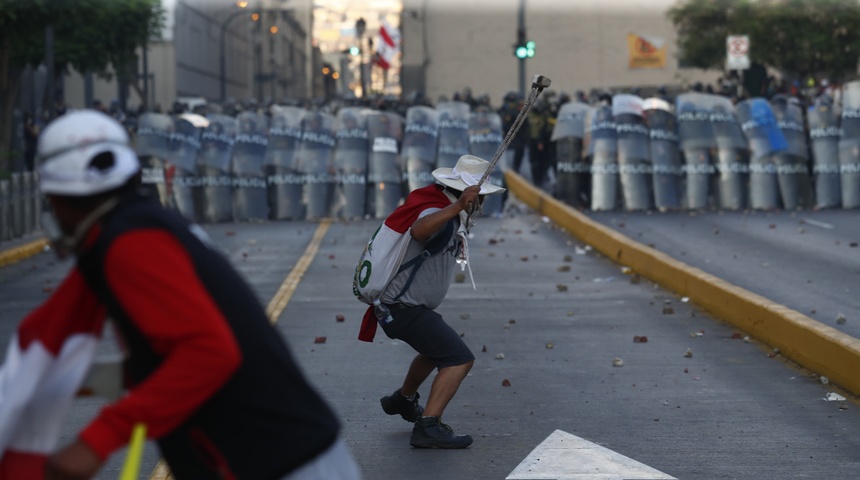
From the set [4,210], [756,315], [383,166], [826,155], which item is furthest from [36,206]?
[756,315]

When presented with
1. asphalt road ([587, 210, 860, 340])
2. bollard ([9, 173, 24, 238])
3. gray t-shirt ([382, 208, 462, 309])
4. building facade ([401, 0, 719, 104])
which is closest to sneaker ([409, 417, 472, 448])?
gray t-shirt ([382, 208, 462, 309])

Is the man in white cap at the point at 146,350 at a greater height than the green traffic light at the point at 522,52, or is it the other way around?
the green traffic light at the point at 522,52

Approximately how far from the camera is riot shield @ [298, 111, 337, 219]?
25.7 m

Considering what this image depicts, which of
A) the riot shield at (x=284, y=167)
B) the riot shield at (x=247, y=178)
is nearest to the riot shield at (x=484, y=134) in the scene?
the riot shield at (x=284, y=167)

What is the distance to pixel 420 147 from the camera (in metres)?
25.9

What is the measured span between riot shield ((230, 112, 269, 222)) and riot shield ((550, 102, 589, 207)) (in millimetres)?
5327

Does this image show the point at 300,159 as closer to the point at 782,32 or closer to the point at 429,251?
the point at 429,251

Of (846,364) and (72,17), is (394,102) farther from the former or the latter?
(846,364)

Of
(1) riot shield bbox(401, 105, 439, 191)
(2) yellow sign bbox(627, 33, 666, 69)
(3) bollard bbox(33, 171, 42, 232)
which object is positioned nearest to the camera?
(3) bollard bbox(33, 171, 42, 232)

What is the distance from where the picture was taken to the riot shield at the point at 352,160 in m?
25.7

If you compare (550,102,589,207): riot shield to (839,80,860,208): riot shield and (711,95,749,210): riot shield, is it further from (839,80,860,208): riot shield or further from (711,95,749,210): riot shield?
(839,80,860,208): riot shield

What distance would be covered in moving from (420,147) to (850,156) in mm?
7501

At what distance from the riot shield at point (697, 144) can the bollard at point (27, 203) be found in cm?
1114

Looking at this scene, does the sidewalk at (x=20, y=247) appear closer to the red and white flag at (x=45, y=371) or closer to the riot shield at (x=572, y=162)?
the riot shield at (x=572, y=162)
